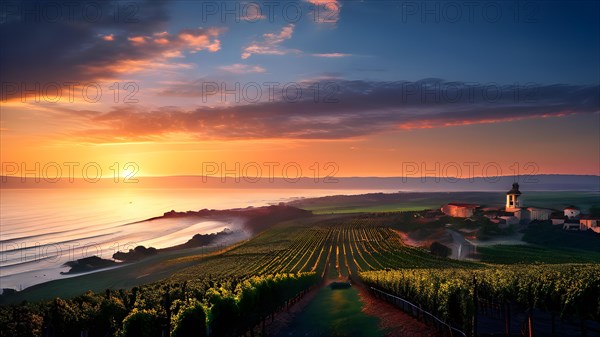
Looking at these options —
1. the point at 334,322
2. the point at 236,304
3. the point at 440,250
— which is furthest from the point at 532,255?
the point at 236,304

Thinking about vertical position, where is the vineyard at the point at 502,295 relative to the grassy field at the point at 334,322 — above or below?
above

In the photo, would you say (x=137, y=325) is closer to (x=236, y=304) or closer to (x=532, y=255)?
(x=236, y=304)

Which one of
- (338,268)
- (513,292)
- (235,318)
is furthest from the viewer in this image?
(338,268)

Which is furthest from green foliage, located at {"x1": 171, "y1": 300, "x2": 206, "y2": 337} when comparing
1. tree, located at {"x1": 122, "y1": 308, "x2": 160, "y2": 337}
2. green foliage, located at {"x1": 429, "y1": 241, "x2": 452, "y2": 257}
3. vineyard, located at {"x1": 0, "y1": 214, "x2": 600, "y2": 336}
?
green foliage, located at {"x1": 429, "y1": 241, "x2": 452, "y2": 257}

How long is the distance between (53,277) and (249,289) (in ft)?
358

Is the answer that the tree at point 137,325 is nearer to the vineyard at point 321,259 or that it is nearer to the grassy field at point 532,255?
the vineyard at point 321,259

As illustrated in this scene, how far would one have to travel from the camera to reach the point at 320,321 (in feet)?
130

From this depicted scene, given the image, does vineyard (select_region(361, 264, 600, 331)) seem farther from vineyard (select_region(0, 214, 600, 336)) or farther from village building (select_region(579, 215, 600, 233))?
village building (select_region(579, 215, 600, 233))

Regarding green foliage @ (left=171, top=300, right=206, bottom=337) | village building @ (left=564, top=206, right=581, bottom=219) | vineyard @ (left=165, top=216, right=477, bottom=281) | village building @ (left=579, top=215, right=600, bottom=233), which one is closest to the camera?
green foliage @ (left=171, top=300, right=206, bottom=337)

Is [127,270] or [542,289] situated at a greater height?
[542,289]

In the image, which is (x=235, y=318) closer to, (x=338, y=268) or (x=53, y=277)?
(x=338, y=268)

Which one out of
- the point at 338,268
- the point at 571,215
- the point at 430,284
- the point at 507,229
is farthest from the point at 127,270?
the point at 571,215

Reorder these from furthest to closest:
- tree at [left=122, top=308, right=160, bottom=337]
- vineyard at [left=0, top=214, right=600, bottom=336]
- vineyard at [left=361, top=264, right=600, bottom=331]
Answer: vineyard at [left=361, top=264, right=600, bottom=331] → vineyard at [left=0, top=214, right=600, bottom=336] → tree at [left=122, top=308, right=160, bottom=337]

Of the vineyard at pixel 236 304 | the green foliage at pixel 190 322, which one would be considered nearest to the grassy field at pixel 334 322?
the vineyard at pixel 236 304
